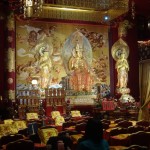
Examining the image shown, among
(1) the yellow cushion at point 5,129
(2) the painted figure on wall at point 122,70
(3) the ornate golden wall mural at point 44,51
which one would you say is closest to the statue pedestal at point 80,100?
(3) the ornate golden wall mural at point 44,51

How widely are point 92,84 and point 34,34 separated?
4002mm

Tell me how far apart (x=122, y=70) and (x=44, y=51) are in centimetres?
422

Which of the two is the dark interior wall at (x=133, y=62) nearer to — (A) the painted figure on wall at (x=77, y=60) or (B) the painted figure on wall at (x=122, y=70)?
(B) the painted figure on wall at (x=122, y=70)

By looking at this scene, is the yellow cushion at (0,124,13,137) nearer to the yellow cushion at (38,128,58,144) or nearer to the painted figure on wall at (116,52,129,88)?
the yellow cushion at (38,128,58,144)

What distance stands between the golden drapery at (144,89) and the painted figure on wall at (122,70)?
1.68 meters

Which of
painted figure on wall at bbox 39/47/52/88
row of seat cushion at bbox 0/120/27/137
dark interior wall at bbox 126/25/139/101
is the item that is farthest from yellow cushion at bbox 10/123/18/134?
dark interior wall at bbox 126/25/139/101

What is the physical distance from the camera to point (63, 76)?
54.8 ft

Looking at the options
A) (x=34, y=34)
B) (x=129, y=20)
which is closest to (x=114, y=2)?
(x=129, y=20)

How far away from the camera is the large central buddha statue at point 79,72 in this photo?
16.8 m

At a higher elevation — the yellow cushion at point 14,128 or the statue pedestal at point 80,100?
the statue pedestal at point 80,100

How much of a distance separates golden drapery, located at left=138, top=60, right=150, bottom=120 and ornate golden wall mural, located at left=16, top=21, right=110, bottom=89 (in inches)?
106

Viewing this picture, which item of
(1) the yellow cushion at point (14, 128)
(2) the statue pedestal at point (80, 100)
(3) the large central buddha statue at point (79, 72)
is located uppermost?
(3) the large central buddha statue at point (79, 72)

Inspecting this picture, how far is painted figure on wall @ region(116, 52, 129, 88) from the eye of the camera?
17016 mm

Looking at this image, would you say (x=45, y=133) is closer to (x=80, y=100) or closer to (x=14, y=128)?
(x=14, y=128)
